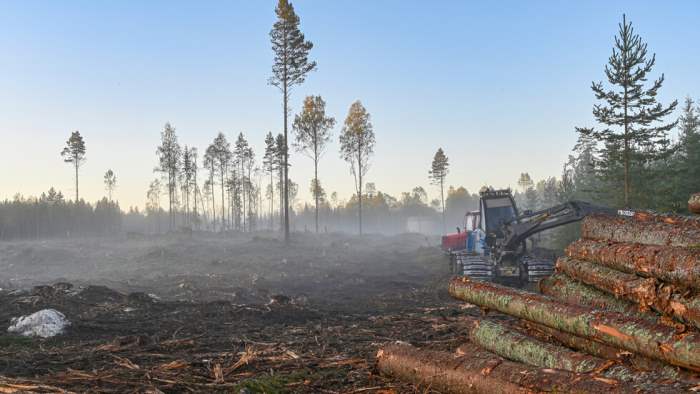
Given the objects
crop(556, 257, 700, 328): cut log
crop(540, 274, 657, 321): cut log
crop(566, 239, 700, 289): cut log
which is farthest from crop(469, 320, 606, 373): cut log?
crop(566, 239, 700, 289): cut log

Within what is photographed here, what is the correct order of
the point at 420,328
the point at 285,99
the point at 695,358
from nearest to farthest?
the point at 695,358 → the point at 420,328 → the point at 285,99

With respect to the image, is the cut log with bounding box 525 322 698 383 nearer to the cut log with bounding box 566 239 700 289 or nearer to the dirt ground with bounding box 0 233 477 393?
the cut log with bounding box 566 239 700 289

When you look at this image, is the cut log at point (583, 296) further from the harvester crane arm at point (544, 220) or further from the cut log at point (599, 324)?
the harvester crane arm at point (544, 220)

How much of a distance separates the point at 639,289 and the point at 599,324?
0.72 metres

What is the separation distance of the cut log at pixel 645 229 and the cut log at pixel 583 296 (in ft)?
2.39

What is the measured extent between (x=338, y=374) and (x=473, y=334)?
1.85m

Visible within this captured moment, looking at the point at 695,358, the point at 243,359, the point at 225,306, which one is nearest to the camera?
the point at 695,358

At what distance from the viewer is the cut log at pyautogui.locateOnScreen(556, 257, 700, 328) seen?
14.5 ft

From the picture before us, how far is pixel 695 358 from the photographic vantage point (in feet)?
12.7

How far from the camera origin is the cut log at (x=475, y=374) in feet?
12.7

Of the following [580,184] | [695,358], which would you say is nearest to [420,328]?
[695,358]

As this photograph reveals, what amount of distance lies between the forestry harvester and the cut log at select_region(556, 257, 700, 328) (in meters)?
6.76

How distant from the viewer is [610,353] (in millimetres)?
5109

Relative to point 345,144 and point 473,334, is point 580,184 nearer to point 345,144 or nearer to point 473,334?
point 345,144
